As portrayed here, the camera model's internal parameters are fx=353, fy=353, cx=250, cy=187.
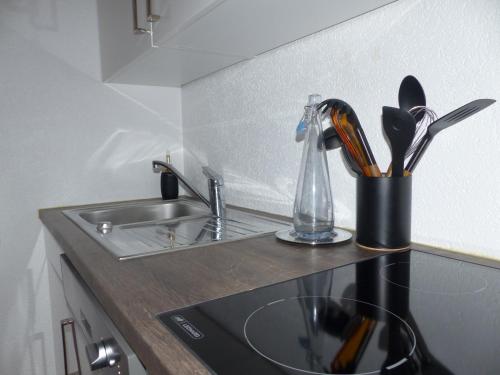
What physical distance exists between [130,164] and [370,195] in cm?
120

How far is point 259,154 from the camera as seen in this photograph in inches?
48.8

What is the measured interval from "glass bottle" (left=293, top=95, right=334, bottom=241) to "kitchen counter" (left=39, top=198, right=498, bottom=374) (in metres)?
0.06

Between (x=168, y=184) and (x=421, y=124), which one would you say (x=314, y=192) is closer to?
(x=421, y=124)

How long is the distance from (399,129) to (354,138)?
10cm

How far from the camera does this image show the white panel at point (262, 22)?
0.77 m

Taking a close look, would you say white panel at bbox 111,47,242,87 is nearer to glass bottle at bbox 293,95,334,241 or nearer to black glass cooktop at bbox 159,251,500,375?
glass bottle at bbox 293,95,334,241

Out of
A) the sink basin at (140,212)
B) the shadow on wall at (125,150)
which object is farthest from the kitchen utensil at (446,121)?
the shadow on wall at (125,150)

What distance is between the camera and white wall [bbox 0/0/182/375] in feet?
4.49

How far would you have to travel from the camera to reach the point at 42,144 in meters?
1.42

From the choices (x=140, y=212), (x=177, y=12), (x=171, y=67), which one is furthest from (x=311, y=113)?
(x=140, y=212)

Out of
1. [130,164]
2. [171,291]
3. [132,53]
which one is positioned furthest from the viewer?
[130,164]

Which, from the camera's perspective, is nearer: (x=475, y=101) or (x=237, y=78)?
(x=475, y=101)

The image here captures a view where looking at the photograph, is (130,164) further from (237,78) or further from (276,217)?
(276,217)

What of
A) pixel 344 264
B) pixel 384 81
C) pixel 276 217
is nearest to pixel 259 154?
pixel 276 217
